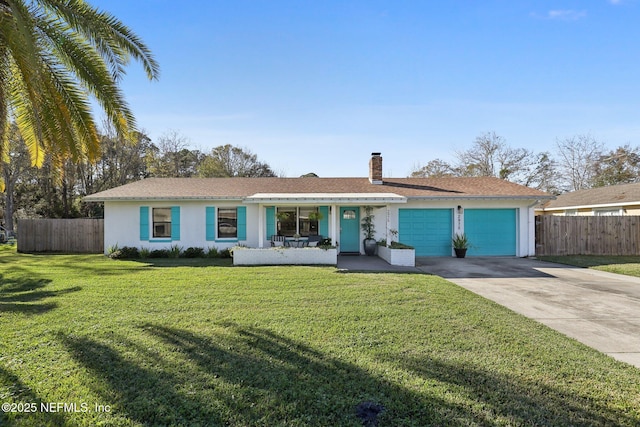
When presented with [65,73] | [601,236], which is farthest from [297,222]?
[601,236]

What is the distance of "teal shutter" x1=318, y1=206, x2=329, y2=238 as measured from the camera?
A: 1521 cm

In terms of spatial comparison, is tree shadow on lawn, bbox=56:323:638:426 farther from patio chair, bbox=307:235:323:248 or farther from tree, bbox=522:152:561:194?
tree, bbox=522:152:561:194

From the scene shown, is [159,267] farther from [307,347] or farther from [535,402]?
[535,402]

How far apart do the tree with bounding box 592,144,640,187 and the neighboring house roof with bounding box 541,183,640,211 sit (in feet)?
42.5

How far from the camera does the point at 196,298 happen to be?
23.6 ft

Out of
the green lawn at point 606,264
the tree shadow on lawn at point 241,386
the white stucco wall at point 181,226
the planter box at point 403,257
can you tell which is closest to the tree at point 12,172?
the white stucco wall at point 181,226

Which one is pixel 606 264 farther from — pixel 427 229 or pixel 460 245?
pixel 427 229

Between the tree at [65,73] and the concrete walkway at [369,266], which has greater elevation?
the tree at [65,73]

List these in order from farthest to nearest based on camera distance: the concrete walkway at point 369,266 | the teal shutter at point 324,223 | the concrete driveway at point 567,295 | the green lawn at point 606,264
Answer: the teal shutter at point 324,223
the green lawn at point 606,264
the concrete walkway at point 369,266
the concrete driveway at point 567,295

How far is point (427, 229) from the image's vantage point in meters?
15.1

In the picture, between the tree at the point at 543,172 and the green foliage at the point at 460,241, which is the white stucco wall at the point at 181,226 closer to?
the green foliage at the point at 460,241

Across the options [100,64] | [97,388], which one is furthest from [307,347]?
[100,64]

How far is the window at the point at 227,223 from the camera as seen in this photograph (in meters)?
15.1

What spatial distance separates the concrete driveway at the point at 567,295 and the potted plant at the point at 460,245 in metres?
1.30
